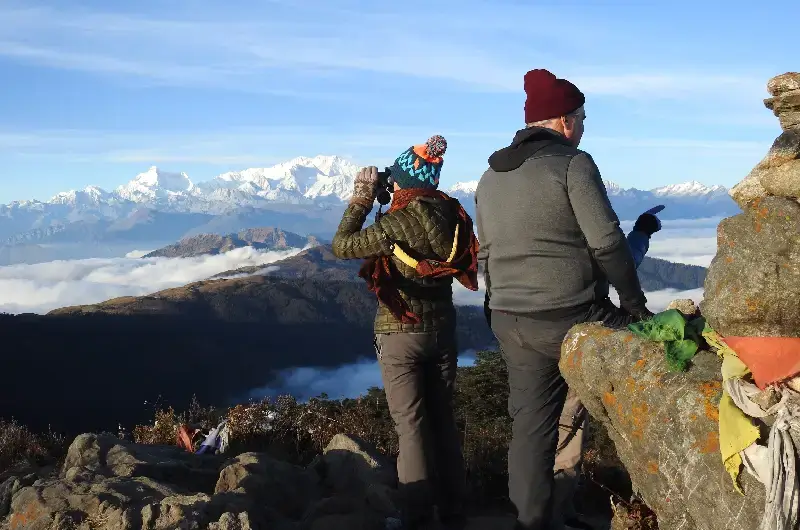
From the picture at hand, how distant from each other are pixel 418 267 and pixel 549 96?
1587 millimetres

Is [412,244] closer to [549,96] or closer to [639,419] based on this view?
[549,96]

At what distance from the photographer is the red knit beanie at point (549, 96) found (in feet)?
14.9

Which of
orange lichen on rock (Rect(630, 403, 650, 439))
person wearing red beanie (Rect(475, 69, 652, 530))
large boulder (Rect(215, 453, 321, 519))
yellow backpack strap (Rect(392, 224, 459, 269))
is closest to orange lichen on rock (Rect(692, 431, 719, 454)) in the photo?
orange lichen on rock (Rect(630, 403, 650, 439))

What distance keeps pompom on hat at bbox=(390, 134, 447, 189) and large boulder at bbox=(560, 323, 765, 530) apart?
5.75ft

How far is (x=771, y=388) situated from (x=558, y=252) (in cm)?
147

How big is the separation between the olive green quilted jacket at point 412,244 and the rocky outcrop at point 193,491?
1615 mm

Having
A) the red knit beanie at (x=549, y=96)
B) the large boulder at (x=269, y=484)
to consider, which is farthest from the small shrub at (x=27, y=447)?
the red knit beanie at (x=549, y=96)

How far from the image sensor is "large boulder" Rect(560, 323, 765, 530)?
349cm

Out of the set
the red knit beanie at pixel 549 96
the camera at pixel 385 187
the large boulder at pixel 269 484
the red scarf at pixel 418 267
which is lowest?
the large boulder at pixel 269 484

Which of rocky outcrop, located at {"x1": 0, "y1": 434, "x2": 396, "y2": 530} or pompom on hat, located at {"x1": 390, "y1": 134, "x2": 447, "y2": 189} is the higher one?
pompom on hat, located at {"x1": 390, "y1": 134, "x2": 447, "y2": 189}

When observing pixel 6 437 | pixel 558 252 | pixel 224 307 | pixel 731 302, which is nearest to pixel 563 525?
pixel 558 252

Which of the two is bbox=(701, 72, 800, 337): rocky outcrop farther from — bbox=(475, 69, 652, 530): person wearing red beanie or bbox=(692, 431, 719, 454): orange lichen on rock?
bbox=(475, 69, 652, 530): person wearing red beanie

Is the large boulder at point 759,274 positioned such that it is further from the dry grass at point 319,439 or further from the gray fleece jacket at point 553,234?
the dry grass at point 319,439

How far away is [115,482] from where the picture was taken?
5.61 metres
